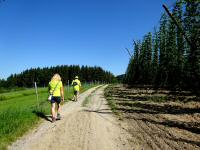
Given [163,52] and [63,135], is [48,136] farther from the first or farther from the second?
[163,52]

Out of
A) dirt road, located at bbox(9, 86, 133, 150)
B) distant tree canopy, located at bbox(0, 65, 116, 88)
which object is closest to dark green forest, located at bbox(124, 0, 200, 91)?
dirt road, located at bbox(9, 86, 133, 150)

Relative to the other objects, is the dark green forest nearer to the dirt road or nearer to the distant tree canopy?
the dirt road

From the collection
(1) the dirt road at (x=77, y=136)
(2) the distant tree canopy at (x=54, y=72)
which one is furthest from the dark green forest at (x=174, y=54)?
(2) the distant tree canopy at (x=54, y=72)

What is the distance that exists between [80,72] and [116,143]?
17072 cm

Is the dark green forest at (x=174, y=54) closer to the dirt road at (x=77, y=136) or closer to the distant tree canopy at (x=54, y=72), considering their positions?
the dirt road at (x=77, y=136)

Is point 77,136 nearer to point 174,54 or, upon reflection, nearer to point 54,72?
point 174,54

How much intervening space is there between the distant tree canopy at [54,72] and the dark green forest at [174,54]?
105 metres

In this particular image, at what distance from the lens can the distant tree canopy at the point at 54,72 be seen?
558ft

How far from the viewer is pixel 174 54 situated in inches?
1682

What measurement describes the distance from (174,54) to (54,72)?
455 feet

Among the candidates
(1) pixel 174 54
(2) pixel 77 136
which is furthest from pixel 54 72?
(2) pixel 77 136

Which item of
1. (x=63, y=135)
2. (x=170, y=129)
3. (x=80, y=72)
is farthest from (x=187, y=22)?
(x=80, y=72)

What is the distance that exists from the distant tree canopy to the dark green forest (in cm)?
10462

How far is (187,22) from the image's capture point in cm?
2802
